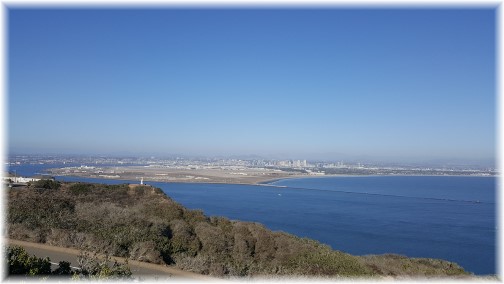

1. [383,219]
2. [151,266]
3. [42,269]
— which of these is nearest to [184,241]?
[151,266]

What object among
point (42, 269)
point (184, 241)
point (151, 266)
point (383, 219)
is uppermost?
point (42, 269)

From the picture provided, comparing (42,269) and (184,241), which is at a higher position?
(42,269)

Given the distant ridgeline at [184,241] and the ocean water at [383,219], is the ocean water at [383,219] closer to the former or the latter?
the ocean water at [383,219]

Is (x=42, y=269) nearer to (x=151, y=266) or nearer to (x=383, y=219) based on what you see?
(x=151, y=266)

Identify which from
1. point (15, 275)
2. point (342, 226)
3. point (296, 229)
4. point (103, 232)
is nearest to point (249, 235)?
point (103, 232)

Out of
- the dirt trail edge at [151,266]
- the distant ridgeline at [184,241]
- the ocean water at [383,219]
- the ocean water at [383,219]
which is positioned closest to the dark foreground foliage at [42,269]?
the dirt trail edge at [151,266]

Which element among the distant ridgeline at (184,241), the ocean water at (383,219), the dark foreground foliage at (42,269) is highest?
the dark foreground foliage at (42,269)
